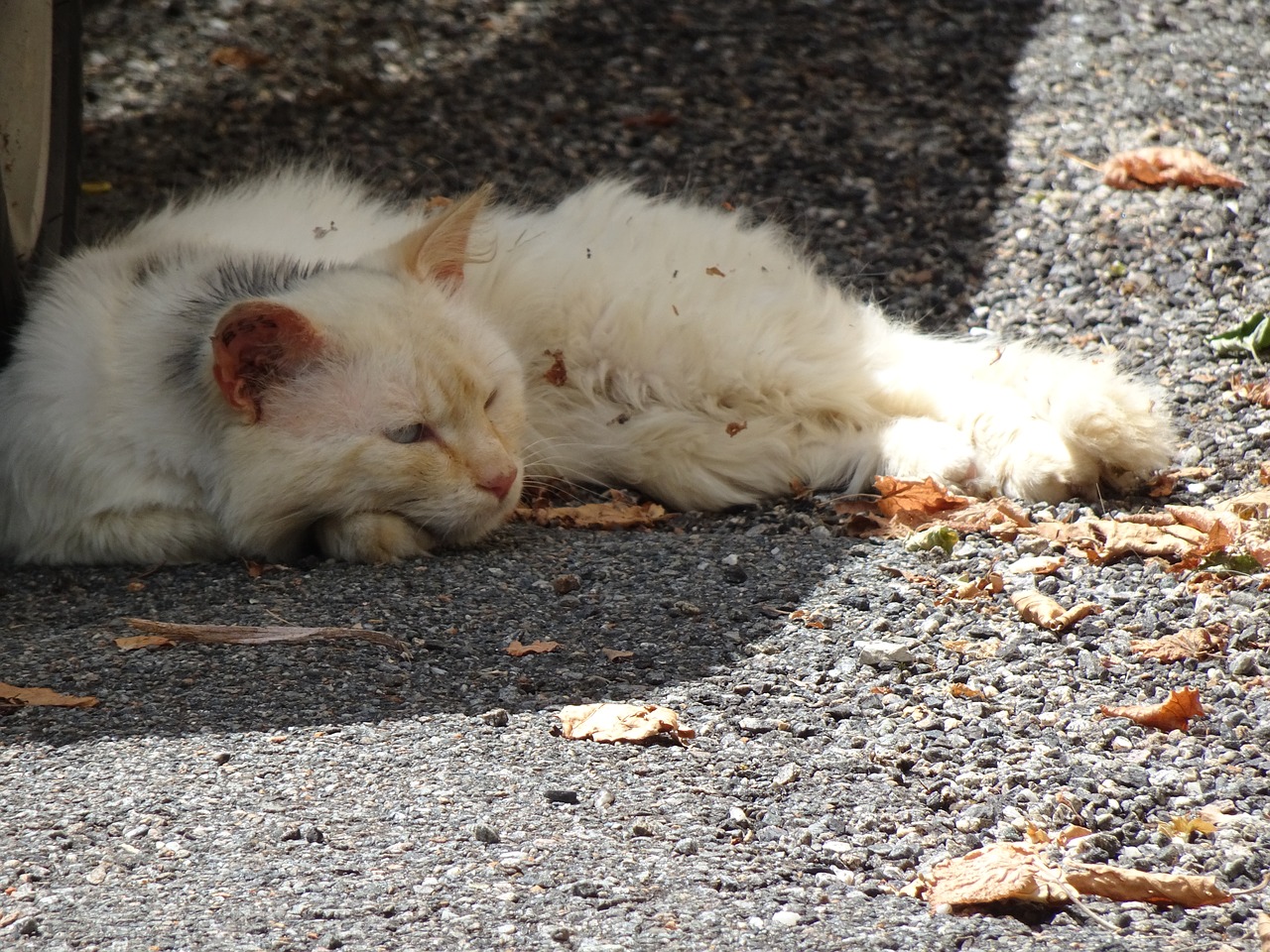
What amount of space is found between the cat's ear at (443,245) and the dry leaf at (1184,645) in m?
2.13

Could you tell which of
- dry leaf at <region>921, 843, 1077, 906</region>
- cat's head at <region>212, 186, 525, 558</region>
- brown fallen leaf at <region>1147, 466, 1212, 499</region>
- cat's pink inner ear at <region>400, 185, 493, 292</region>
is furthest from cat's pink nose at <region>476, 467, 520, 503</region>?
brown fallen leaf at <region>1147, 466, 1212, 499</region>

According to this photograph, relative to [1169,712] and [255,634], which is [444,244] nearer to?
[255,634]

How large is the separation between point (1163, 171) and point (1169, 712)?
3.74 metres

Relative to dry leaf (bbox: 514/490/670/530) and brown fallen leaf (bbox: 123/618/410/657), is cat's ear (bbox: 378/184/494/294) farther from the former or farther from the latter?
brown fallen leaf (bbox: 123/618/410/657)

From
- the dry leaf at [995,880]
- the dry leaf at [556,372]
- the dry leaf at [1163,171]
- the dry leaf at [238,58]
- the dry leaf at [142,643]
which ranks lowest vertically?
the dry leaf at [142,643]

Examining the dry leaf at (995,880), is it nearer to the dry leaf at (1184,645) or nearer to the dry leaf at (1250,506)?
the dry leaf at (1184,645)

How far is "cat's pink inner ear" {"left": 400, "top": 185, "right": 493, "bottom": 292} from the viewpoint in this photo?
370 cm

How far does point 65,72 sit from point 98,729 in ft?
9.87

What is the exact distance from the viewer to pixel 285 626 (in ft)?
10.1

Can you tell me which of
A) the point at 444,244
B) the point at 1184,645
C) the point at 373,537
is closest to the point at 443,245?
the point at 444,244

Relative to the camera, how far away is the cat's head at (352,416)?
11.0 ft

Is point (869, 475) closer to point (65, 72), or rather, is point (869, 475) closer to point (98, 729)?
point (98, 729)

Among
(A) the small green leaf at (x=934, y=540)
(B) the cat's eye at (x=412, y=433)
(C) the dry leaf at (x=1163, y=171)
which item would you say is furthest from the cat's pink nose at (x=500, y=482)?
(C) the dry leaf at (x=1163, y=171)

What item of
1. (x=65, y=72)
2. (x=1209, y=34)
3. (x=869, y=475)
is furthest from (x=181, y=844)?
(x=1209, y=34)
